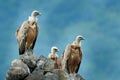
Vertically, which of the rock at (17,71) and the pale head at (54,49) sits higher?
the pale head at (54,49)

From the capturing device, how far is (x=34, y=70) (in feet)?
169

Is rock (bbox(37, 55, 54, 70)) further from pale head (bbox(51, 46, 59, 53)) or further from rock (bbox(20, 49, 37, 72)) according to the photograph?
pale head (bbox(51, 46, 59, 53))

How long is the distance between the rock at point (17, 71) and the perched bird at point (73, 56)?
3256mm

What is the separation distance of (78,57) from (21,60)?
3.89 meters

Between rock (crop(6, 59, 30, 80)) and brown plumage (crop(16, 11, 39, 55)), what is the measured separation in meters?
2.28

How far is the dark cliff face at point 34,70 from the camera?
5025 centimetres

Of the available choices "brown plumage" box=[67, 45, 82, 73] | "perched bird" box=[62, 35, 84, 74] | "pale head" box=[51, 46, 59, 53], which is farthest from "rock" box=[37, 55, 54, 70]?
"pale head" box=[51, 46, 59, 53]

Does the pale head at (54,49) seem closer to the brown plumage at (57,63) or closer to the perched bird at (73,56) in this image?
the brown plumage at (57,63)

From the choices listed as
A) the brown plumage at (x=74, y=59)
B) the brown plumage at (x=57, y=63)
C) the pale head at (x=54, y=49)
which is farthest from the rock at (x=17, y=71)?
the pale head at (x=54, y=49)

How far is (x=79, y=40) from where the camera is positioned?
53062 mm

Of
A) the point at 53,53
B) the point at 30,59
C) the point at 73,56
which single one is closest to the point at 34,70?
the point at 30,59

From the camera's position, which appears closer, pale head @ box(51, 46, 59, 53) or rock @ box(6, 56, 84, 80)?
rock @ box(6, 56, 84, 80)

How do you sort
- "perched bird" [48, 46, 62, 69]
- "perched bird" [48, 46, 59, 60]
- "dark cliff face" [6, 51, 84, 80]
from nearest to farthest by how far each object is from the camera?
"dark cliff face" [6, 51, 84, 80] → "perched bird" [48, 46, 62, 69] → "perched bird" [48, 46, 59, 60]

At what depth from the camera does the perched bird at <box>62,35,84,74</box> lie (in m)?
52.8
